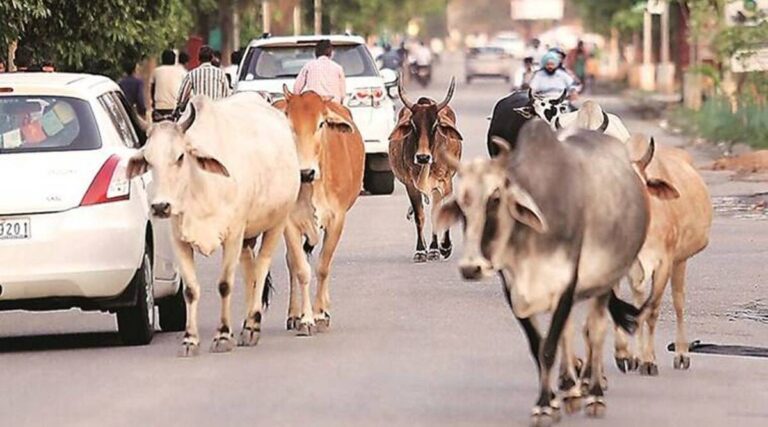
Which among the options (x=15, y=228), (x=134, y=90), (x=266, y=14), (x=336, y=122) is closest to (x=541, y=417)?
(x=15, y=228)

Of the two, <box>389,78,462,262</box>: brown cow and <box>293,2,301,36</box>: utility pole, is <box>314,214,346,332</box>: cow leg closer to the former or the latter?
<box>389,78,462,262</box>: brown cow

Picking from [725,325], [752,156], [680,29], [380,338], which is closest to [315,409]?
[380,338]

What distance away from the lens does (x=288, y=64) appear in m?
28.9

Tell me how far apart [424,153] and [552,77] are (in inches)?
298

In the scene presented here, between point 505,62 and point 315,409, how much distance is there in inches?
3331

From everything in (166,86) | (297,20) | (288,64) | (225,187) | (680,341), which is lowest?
(297,20)

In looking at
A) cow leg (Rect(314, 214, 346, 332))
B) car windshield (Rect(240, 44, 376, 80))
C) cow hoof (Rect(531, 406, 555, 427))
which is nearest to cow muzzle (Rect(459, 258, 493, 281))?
cow hoof (Rect(531, 406, 555, 427))

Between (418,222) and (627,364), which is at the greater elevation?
(627,364)

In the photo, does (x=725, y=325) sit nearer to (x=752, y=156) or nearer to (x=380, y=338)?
(x=380, y=338)

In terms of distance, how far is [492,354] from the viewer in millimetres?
14234

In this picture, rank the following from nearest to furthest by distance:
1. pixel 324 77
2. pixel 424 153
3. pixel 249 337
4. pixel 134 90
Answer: pixel 249 337, pixel 424 153, pixel 324 77, pixel 134 90

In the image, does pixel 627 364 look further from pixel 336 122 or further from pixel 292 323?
pixel 336 122

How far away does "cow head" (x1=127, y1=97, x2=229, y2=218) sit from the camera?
44.7 feet

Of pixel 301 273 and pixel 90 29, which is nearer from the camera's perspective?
pixel 301 273
